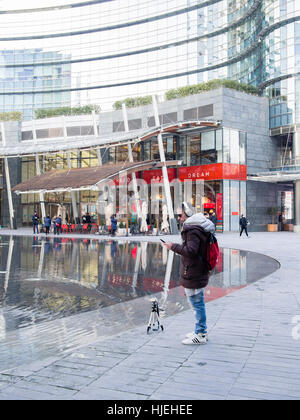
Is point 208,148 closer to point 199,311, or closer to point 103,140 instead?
point 103,140

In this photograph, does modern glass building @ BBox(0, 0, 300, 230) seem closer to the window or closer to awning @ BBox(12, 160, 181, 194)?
the window

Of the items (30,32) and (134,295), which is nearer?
(134,295)

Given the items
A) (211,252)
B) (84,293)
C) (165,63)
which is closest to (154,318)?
(211,252)

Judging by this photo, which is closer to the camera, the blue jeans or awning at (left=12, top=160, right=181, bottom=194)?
the blue jeans

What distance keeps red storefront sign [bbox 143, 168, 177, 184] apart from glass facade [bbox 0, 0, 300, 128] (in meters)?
10.3

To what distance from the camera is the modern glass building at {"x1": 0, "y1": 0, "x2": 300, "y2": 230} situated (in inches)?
1582

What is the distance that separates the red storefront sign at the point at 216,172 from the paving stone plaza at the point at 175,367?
31067mm

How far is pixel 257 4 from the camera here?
48.1 meters

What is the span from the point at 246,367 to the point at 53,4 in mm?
72451

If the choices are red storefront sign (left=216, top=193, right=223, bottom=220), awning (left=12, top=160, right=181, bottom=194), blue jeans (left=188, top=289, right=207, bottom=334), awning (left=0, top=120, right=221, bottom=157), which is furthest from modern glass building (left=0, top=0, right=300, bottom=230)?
blue jeans (left=188, top=289, right=207, bottom=334)

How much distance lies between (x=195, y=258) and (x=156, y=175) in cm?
3700

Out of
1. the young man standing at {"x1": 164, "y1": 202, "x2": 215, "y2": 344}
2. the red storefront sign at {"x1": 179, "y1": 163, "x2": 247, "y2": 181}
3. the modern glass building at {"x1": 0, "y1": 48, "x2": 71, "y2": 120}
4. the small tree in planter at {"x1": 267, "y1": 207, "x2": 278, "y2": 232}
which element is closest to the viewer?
the young man standing at {"x1": 164, "y1": 202, "x2": 215, "y2": 344}

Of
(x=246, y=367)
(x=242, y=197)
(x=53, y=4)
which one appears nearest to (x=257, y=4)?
(x=242, y=197)
